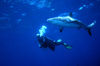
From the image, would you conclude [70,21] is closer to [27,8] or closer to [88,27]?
[88,27]

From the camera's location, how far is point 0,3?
1883 centimetres

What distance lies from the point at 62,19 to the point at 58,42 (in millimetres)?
2864

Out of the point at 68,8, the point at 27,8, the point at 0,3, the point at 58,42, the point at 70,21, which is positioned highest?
the point at 68,8

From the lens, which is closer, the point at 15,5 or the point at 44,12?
the point at 15,5

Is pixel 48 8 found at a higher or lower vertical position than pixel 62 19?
higher

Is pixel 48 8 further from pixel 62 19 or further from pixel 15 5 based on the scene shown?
pixel 62 19

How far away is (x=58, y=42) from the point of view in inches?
326

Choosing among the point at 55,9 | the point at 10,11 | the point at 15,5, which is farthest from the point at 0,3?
the point at 55,9

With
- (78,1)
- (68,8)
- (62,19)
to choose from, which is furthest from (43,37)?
(68,8)

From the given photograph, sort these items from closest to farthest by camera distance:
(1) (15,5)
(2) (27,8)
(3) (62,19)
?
(3) (62,19) < (1) (15,5) < (2) (27,8)

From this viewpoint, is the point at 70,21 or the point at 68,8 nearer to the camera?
the point at 70,21

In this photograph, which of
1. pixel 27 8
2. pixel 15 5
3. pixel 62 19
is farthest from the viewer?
pixel 27 8

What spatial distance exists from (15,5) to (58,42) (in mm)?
14335

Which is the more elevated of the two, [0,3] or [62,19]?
[0,3]
